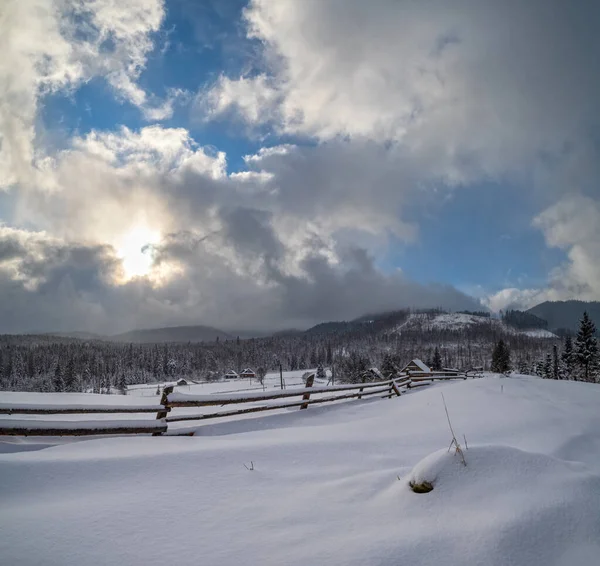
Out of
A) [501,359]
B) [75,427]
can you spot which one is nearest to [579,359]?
[501,359]

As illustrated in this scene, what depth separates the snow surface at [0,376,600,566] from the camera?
10.6 ft

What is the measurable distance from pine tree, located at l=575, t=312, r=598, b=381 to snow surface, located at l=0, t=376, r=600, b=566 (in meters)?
50.5

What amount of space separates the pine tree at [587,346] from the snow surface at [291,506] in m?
50.5

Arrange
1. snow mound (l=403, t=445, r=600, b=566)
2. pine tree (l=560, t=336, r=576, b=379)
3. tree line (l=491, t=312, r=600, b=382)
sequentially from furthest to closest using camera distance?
pine tree (l=560, t=336, r=576, b=379), tree line (l=491, t=312, r=600, b=382), snow mound (l=403, t=445, r=600, b=566)

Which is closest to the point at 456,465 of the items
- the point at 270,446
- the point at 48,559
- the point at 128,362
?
the point at 270,446

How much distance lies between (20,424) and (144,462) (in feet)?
10.2

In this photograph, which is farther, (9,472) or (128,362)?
(128,362)

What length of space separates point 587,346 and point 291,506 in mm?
56956

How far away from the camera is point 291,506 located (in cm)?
426

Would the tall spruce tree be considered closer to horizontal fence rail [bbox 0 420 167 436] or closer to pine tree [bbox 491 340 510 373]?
pine tree [bbox 491 340 510 373]

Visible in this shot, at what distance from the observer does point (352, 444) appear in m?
6.91

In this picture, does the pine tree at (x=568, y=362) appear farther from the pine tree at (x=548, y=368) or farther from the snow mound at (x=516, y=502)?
the snow mound at (x=516, y=502)

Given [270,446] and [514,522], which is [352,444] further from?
[514,522]

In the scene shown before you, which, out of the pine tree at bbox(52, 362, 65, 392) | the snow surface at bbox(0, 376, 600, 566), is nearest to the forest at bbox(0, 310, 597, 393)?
the pine tree at bbox(52, 362, 65, 392)
